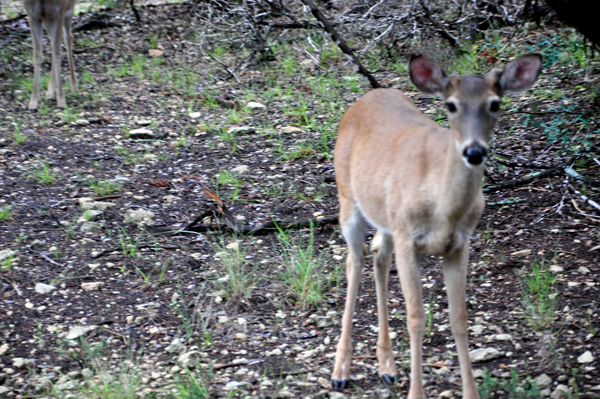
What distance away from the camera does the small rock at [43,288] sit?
4.29 metres

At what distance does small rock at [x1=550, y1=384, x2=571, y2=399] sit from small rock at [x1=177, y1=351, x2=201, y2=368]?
1.75 m

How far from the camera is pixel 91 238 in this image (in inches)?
194

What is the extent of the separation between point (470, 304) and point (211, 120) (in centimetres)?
388

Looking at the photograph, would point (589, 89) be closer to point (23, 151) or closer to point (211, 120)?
point (211, 120)

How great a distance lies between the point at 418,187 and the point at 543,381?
1124 millimetres

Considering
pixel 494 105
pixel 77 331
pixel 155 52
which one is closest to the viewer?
pixel 494 105

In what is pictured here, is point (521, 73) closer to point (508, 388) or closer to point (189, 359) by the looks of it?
point (508, 388)

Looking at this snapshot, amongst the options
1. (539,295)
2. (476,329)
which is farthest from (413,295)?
(539,295)

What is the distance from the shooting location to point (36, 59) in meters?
7.91

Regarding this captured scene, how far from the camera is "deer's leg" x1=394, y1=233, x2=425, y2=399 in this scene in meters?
3.06

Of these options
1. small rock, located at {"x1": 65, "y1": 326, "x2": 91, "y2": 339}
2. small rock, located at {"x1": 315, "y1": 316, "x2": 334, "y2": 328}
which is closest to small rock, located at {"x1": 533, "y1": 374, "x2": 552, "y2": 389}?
small rock, located at {"x1": 315, "y1": 316, "x2": 334, "y2": 328}

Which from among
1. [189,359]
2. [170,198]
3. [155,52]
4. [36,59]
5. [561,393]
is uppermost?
[155,52]

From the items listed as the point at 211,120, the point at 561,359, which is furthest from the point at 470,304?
the point at 211,120

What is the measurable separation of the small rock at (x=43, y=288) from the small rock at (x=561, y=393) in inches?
116
